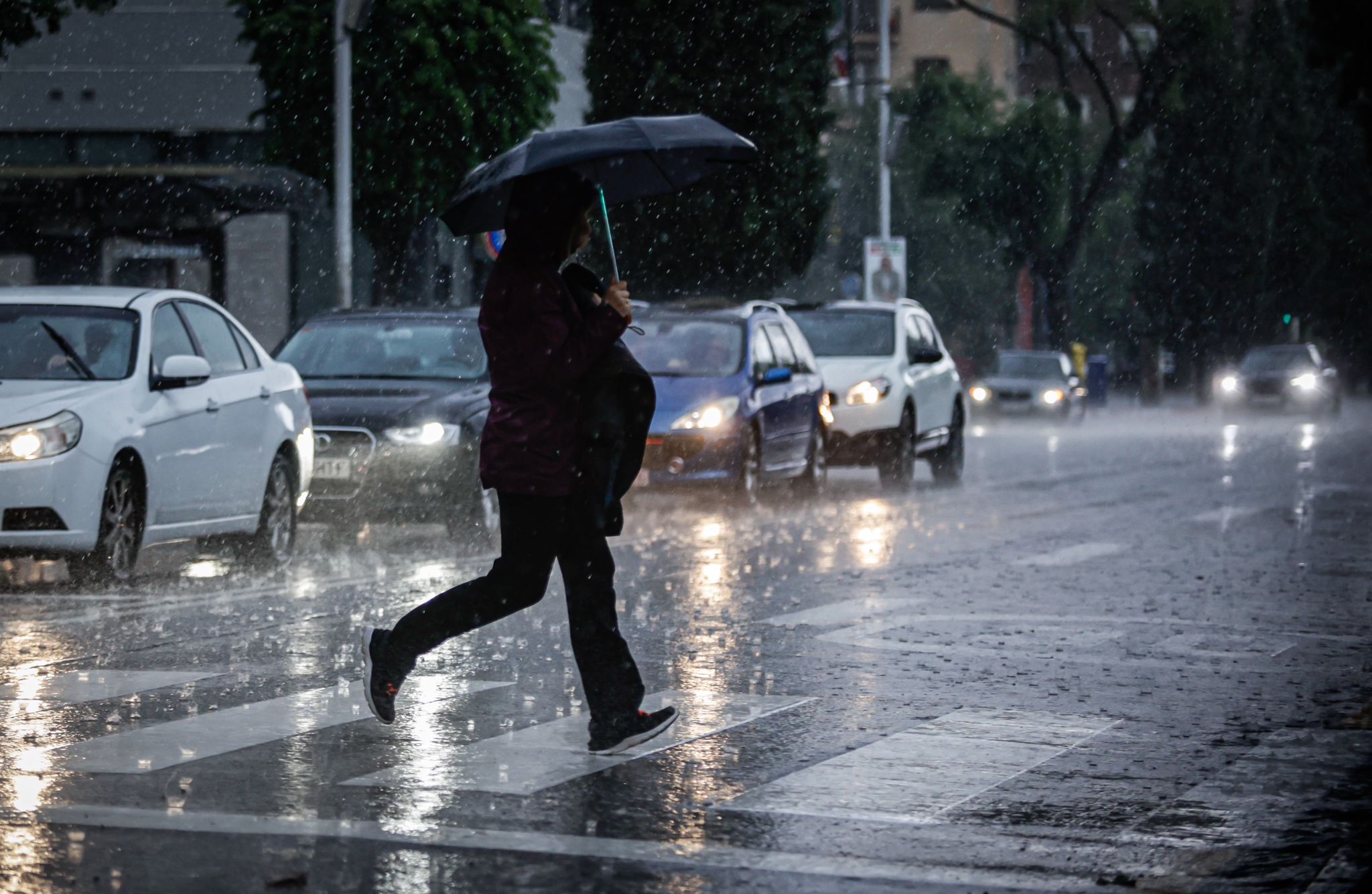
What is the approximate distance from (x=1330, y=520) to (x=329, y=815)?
12.8 metres

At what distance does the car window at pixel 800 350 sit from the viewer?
20.5 meters

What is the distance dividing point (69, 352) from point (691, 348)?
799cm

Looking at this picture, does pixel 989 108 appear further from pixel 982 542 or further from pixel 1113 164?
pixel 982 542

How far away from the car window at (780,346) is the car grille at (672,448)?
1.70 meters

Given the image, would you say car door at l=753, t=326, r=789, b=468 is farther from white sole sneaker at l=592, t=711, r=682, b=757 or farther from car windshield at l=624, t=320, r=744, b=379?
white sole sneaker at l=592, t=711, r=682, b=757

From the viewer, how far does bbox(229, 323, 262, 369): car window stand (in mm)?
13438

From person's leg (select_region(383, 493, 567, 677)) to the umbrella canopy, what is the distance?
107 centimetres

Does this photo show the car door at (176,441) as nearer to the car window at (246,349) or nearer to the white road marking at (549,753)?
the car window at (246,349)

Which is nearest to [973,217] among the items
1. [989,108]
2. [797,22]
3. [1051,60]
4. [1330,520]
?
[989,108]

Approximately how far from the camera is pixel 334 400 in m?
15.2

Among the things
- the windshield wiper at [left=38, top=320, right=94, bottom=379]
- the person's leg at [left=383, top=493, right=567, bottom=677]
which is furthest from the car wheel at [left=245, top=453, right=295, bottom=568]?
the person's leg at [left=383, top=493, right=567, bottom=677]

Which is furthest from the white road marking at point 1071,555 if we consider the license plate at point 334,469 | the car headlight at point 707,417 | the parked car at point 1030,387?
the parked car at point 1030,387

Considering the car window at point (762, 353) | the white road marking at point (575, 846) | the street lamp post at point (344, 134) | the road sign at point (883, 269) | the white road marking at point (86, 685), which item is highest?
the street lamp post at point (344, 134)

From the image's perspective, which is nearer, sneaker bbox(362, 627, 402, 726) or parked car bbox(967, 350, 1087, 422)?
sneaker bbox(362, 627, 402, 726)
